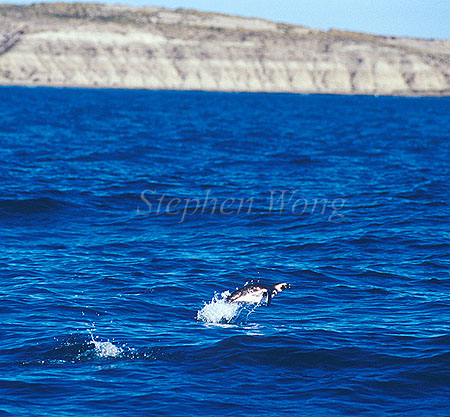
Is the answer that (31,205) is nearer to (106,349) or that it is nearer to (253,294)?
(253,294)

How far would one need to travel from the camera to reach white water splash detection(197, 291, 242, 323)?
52.9ft

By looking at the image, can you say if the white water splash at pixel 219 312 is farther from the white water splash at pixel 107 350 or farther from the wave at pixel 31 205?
the wave at pixel 31 205

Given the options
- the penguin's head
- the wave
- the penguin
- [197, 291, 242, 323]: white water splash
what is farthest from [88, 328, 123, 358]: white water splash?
the wave

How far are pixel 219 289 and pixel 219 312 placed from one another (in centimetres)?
187

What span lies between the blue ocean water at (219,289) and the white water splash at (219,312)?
0.16ft

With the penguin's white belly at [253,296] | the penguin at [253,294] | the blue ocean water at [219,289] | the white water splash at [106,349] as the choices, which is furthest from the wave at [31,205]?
the white water splash at [106,349]

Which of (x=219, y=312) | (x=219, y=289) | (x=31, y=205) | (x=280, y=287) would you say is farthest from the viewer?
(x=31, y=205)

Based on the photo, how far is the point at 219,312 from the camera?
1644 centimetres

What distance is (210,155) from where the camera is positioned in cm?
4575

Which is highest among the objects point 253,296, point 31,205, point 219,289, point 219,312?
point 31,205

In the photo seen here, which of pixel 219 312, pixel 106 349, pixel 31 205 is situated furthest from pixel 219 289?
pixel 31 205

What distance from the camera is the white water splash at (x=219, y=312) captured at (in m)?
16.1

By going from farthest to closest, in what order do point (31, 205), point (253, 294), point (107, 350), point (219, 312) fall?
point (31, 205) < point (219, 312) < point (253, 294) < point (107, 350)


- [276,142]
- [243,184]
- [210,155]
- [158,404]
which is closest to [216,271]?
[158,404]
